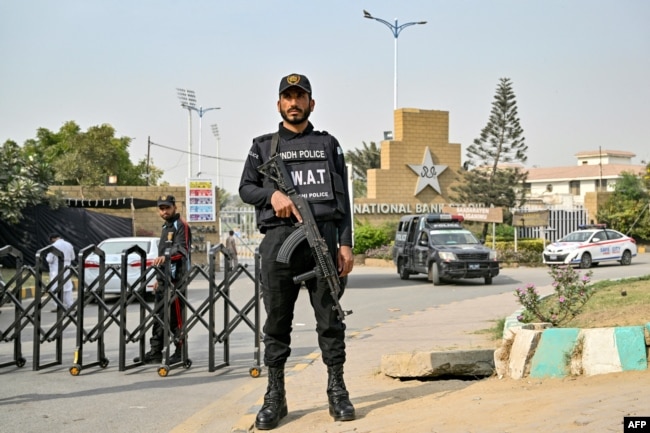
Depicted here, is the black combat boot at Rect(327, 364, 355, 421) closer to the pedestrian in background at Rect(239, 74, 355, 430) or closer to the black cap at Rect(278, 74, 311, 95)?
the pedestrian in background at Rect(239, 74, 355, 430)

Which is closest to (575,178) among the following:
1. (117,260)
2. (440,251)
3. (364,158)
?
(364,158)

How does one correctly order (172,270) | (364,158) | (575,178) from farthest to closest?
(575,178)
(364,158)
(172,270)

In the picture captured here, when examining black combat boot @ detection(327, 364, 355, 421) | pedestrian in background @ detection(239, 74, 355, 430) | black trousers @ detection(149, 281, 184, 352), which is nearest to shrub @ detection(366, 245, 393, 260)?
black trousers @ detection(149, 281, 184, 352)

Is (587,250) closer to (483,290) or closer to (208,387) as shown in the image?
(483,290)

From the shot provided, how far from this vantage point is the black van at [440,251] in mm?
21984

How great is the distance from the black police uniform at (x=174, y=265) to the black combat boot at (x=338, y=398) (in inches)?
136

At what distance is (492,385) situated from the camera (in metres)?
6.26

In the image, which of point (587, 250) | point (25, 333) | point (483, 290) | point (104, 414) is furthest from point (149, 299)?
point (587, 250)

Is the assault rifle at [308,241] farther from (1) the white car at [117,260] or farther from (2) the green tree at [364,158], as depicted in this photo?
(2) the green tree at [364,158]

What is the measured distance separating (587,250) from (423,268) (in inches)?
345

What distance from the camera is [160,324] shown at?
8.90m

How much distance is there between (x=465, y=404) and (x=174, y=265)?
14.5 ft

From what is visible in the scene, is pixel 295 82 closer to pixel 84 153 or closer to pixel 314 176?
pixel 314 176

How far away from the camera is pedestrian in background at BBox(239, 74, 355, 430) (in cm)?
561
